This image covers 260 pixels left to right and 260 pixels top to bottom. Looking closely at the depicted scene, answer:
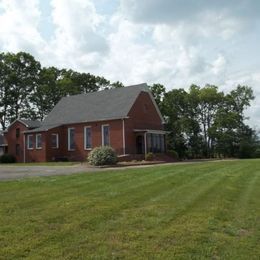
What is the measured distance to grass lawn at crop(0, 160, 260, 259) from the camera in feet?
22.1

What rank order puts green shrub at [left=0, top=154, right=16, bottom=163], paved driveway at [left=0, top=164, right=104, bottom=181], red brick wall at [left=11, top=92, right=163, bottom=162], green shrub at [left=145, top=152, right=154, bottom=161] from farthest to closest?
green shrub at [left=0, top=154, right=16, bottom=163] < red brick wall at [left=11, top=92, right=163, bottom=162] < green shrub at [left=145, top=152, right=154, bottom=161] < paved driveway at [left=0, top=164, right=104, bottom=181]

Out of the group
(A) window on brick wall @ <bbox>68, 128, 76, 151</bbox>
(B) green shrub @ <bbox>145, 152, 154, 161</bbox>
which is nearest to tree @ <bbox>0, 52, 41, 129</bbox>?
(A) window on brick wall @ <bbox>68, 128, 76, 151</bbox>

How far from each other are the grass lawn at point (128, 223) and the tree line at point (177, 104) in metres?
46.7

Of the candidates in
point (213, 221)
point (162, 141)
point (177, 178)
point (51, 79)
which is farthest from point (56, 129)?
point (213, 221)

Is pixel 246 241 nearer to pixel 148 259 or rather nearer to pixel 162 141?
pixel 148 259

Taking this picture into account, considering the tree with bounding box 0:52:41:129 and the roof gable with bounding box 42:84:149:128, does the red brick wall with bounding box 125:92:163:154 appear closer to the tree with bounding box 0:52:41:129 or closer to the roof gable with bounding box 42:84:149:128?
the roof gable with bounding box 42:84:149:128

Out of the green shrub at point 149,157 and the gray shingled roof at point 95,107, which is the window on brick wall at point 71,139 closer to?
the gray shingled roof at point 95,107

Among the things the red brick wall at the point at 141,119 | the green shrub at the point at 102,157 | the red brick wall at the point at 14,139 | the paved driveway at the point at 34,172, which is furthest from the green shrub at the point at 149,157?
the red brick wall at the point at 14,139

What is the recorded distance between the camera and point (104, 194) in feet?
40.4

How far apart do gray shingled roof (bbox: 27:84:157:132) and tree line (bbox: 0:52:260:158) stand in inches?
521

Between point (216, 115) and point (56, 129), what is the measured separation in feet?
83.7

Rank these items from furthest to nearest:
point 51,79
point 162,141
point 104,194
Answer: point 51,79
point 162,141
point 104,194

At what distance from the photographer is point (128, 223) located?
27.9ft

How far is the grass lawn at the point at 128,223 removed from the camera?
6.75m
